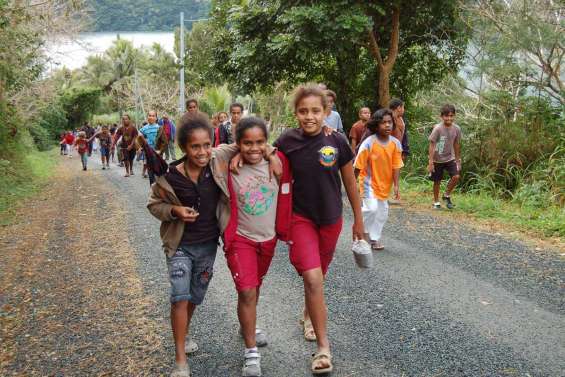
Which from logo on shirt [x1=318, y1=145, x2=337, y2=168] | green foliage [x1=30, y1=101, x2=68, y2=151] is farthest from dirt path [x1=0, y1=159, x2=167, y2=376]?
green foliage [x1=30, y1=101, x2=68, y2=151]

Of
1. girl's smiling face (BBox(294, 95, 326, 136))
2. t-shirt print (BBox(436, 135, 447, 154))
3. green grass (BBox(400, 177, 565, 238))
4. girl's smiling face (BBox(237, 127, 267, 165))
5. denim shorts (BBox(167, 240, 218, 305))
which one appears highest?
girl's smiling face (BBox(294, 95, 326, 136))

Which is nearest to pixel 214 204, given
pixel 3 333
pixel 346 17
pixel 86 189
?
pixel 3 333

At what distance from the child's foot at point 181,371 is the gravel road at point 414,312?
10 cm

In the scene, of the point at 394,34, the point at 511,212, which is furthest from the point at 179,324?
the point at 394,34

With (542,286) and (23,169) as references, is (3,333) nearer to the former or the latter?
(542,286)

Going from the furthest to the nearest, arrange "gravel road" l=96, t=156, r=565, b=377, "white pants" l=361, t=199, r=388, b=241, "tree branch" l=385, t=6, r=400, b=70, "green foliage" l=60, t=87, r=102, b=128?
"green foliage" l=60, t=87, r=102, b=128 < "tree branch" l=385, t=6, r=400, b=70 < "white pants" l=361, t=199, r=388, b=241 < "gravel road" l=96, t=156, r=565, b=377

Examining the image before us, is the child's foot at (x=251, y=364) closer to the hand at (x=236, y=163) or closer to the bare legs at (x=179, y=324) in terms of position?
the bare legs at (x=179, y=324)

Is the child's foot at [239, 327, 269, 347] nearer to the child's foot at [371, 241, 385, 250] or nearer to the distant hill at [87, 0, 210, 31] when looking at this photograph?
the child's foot at [371, 241, 385, 250]

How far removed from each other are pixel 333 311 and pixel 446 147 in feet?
17.7

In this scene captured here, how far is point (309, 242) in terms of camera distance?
354 cm

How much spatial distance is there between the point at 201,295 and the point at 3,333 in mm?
1975

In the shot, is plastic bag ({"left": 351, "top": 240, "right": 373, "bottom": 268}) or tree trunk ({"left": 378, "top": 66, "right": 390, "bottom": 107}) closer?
plastic bag ({"left": 351, "top": 240, "right": 373, "bottom": 268})

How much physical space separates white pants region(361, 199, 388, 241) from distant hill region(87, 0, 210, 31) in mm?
39654

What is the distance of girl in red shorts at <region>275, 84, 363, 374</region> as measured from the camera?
11.4ft
